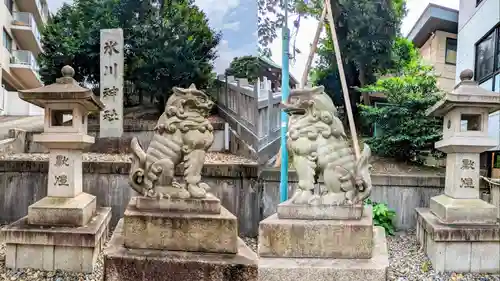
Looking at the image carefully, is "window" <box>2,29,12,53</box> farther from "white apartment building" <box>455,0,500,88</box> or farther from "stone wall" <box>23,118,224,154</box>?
"white apartment building" <box>455,0,500,88</box>

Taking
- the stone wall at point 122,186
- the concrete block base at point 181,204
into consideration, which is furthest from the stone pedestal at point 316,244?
the stone wall at point 122,186

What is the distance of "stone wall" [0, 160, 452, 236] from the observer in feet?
16.2

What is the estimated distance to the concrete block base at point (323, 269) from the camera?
8.76 feet

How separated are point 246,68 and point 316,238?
303 cm

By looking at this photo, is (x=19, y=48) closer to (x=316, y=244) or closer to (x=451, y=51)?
(x=316, y=244)

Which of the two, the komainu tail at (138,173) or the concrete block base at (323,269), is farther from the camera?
the komainu tail at (138,173)

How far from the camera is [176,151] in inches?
122

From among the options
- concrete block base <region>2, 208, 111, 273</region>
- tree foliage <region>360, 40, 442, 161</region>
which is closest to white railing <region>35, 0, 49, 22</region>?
concrete block base <region>2, 208, 111, 273</region>

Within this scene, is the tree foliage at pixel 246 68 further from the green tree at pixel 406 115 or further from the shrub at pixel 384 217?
the shrub at pixel 384 217

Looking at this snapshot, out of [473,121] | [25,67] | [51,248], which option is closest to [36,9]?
[25,67]

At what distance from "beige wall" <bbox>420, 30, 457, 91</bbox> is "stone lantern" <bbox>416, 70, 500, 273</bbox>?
169 centimetres

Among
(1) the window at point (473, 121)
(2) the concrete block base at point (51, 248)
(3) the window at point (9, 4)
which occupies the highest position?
(3) the window at point (9, 4)

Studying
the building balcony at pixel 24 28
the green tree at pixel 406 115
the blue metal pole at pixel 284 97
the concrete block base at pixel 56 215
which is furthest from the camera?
the building balcony at pixel 24 28

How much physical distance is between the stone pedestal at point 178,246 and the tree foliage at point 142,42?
8.87ft
